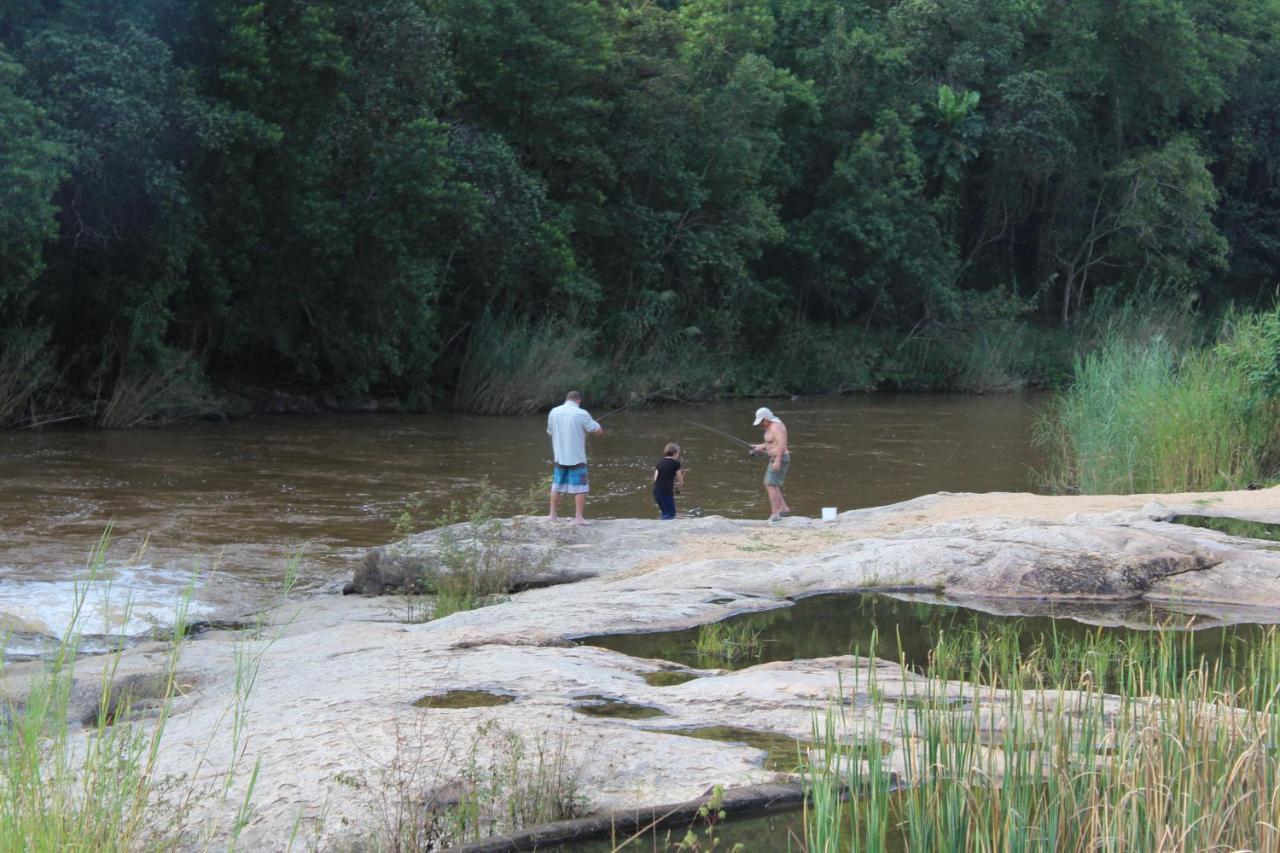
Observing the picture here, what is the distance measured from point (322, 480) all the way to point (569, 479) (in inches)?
227

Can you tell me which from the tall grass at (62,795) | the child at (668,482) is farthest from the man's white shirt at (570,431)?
the tall grass at (62,795)

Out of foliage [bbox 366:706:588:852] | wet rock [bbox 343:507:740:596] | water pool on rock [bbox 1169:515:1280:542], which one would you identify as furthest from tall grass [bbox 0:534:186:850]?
water pool on rock [bbox 1169:515:1280:542]

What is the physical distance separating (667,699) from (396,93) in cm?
2061

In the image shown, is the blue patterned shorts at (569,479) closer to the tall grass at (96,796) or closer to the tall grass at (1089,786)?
the tall grass at (96,796)

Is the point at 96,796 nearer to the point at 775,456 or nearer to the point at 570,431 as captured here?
the point at 570,431

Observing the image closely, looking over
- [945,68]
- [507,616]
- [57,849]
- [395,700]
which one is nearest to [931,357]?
[945,68]

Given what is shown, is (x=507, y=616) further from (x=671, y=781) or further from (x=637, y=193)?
(x=637, y=193)

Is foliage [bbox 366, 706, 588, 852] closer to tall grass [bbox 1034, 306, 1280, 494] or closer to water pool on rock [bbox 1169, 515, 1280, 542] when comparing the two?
water pool on rock [bbox 1169, 515, 1280, 542]

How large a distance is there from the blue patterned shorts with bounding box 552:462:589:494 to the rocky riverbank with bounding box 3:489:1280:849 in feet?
3.00

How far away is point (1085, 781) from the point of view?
3693mm

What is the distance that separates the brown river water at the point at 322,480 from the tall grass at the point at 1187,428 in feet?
9.15

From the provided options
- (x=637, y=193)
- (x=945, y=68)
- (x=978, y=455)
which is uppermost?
(x=945, y=68)

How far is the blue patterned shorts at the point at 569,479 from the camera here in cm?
1357

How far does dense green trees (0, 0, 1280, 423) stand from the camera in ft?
73.9
